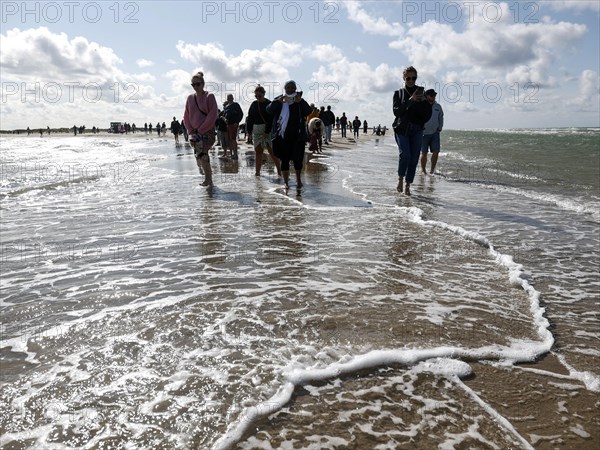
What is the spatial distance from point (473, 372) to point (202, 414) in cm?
139

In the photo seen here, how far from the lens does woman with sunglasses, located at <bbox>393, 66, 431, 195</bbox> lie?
23.6 ft

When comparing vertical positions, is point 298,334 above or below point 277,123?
below

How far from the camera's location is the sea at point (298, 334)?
1.87 metres

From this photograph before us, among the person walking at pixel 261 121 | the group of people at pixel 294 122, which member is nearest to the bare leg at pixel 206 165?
the group of people at pixel 294 122

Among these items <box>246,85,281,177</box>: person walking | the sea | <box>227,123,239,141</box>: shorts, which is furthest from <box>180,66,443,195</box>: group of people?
<box>227,123,239,141</box>: shorts

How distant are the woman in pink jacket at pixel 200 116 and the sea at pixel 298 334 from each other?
2787 millimetres

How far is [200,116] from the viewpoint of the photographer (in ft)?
26.6

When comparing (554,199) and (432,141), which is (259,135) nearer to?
(432,141)

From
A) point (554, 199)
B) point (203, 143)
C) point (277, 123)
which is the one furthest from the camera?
point (554, 199)

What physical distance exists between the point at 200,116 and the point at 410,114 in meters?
3.78

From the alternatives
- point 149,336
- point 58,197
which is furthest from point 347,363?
point 58,197

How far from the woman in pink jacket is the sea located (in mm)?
2787

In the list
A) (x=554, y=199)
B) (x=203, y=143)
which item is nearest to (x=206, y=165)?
(x=203, y=143)

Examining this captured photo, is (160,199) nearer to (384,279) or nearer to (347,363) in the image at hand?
(384,279)
